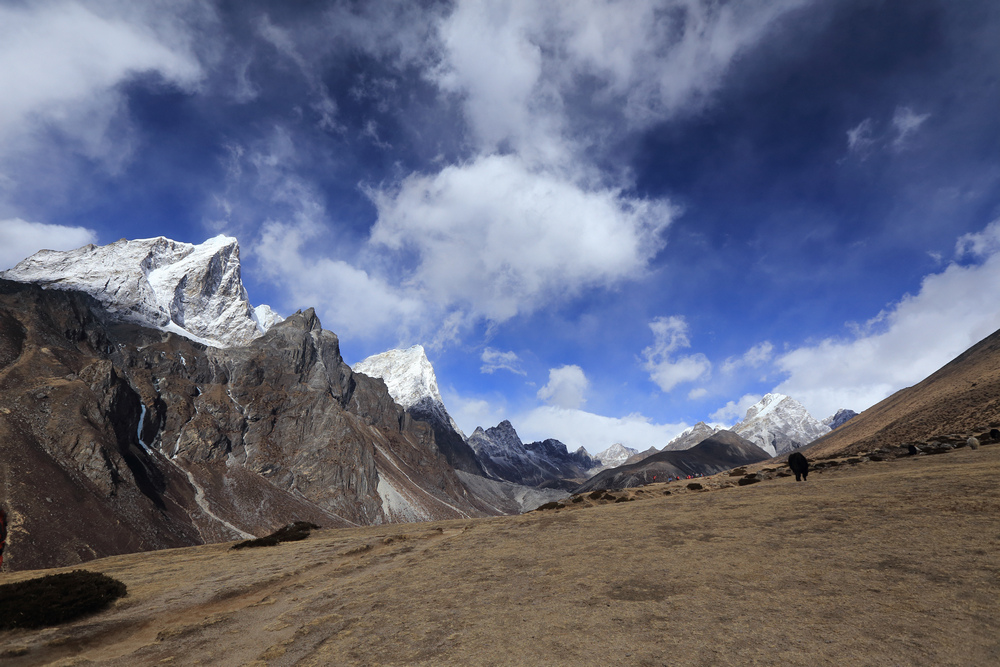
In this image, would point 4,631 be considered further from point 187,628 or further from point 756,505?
point 756,505

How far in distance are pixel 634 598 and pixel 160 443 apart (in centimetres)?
15430

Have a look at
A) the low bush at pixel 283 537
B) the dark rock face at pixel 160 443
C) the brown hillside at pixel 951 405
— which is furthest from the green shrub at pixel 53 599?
the dark rock face at pixel 160 443

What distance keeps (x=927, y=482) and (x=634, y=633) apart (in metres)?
17.6

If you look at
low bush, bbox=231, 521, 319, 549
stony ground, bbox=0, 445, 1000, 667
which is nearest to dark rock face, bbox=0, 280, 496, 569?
low bush, bbox=231, 521, 319, 549

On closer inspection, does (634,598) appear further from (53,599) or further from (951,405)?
(951,405)

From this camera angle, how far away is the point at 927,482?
17688 mm

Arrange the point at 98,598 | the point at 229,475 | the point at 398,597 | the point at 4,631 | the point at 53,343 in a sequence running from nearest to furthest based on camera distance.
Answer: the point at 4,631
the point at 398,597
the point at 98,598
the point at 53,343
the point at 229,475

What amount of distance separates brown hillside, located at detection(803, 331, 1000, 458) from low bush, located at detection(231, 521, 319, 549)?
168 ft

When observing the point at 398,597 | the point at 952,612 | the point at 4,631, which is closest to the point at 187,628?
the point at 4,631

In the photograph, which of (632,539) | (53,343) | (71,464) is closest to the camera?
(632,539)

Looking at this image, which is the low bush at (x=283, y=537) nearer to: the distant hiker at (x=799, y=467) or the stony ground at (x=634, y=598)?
the stony ground at (x=634, y=598)

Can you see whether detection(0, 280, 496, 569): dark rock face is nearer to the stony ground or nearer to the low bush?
the low bush

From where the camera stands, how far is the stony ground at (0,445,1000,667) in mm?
7270

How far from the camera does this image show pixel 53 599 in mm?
12984
